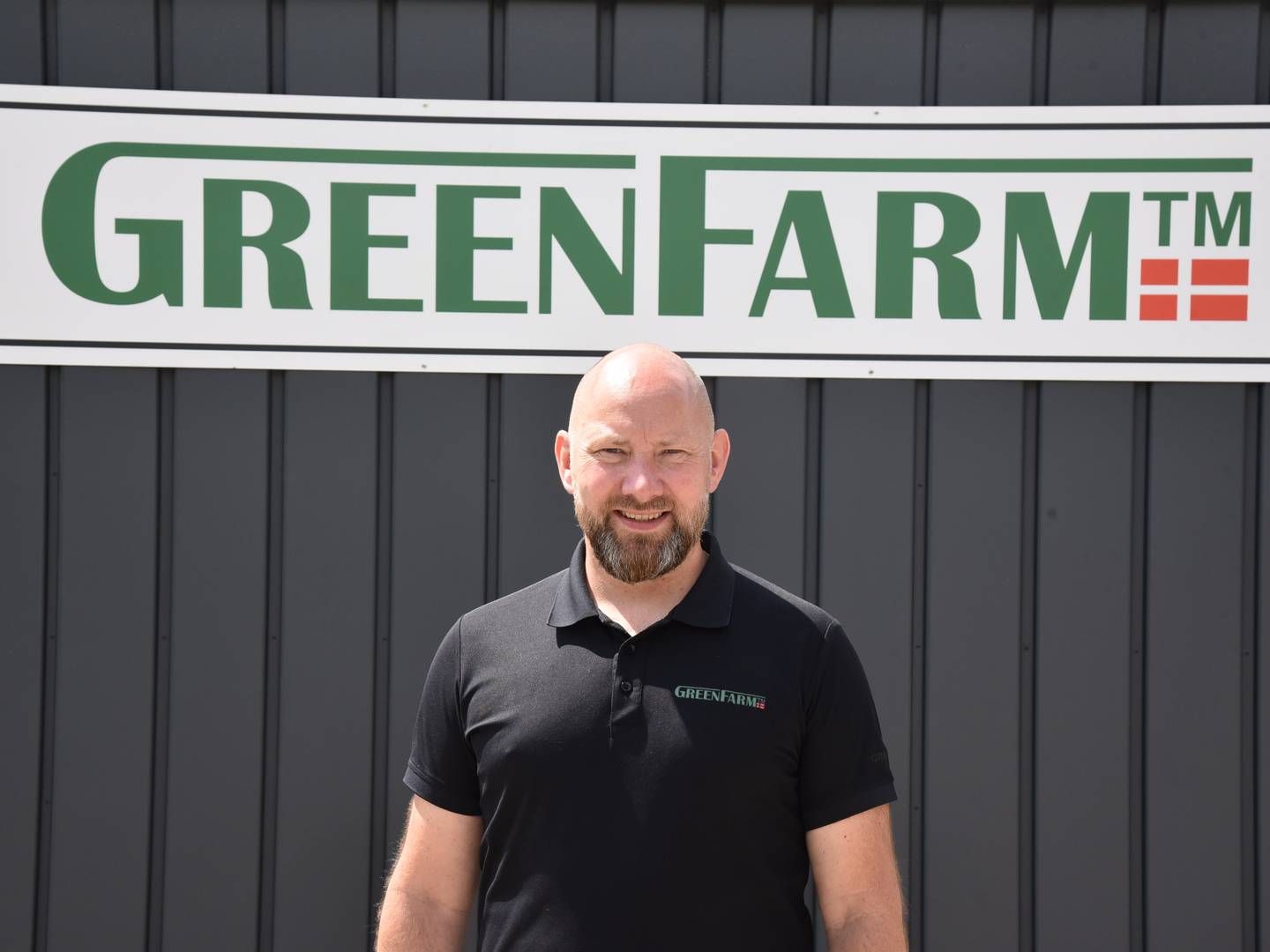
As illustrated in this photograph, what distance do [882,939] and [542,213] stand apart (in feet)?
6.09

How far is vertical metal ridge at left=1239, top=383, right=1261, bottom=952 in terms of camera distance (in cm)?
275

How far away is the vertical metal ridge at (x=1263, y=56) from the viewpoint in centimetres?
278

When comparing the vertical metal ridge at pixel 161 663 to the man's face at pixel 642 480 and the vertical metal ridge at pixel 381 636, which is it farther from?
the man's face at pixel 642 480

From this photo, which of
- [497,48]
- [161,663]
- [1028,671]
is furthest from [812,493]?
[161,663]

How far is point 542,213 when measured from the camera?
9.02 ft

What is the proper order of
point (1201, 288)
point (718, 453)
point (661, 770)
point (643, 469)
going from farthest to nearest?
point (1201, 288)
point (718, 453)
point (643, 469)
point (661, 770)

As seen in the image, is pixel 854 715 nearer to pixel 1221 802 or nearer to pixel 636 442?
pixel 636 442

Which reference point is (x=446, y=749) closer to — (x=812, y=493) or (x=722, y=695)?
(x=722, y=695)

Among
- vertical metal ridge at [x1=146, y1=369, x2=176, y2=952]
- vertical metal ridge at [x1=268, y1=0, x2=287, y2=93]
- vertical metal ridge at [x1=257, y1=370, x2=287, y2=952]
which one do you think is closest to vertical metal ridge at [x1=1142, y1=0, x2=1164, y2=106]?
vertical metal ridge at [x1=268, y1=0, x2=287, y2=93]

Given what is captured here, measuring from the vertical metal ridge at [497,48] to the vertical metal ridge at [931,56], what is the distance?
1085mm

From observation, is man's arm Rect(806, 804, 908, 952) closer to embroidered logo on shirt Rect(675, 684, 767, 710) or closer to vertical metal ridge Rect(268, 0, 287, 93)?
embroidered logo on shirt Rect(675, 684, 767, 710)

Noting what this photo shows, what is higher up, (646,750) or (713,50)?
(713,50)

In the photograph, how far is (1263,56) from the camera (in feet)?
9.14

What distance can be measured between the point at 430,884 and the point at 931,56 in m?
2.31
